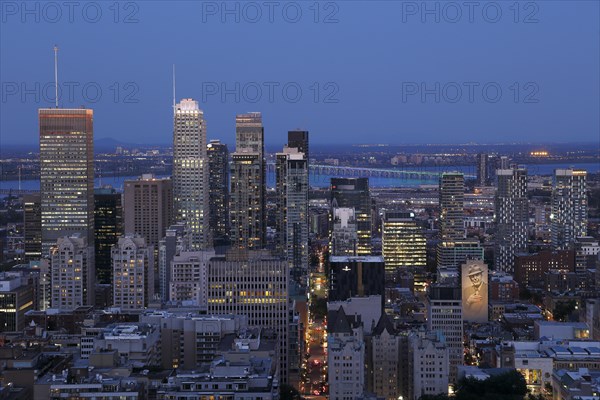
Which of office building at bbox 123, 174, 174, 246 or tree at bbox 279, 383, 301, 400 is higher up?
office building at bbox 123, 174, 174, 246

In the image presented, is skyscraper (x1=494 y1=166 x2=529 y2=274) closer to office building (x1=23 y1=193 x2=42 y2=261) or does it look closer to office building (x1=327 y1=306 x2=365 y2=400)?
office building (x1=23 y1=193 x2=42 y2=261)

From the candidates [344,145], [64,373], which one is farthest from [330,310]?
[344,145]

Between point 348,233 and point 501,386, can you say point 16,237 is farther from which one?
point 501,386

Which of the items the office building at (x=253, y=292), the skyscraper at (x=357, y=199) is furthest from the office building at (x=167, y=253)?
the skyscraper at (x=357, y=199)

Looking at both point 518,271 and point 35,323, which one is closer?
point 35,323

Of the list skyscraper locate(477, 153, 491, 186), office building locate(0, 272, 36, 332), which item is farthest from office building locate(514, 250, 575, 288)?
skyscraper locate(477, 153, 491, 186)

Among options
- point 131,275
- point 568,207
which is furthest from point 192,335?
point 568,207

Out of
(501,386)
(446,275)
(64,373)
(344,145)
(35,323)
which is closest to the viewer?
(64,373)

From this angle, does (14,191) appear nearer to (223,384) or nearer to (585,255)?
(585,255)

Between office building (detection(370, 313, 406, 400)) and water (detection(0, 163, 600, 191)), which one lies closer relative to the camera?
office building (detection(370, 313, 406, 400))
